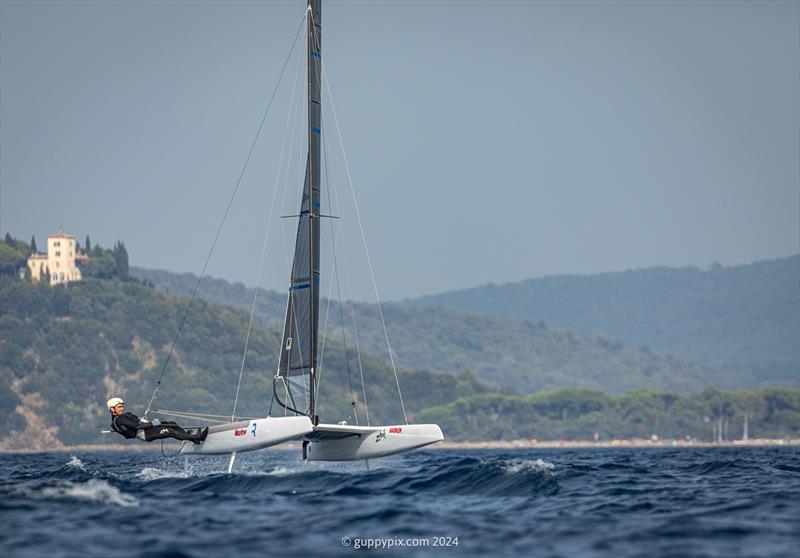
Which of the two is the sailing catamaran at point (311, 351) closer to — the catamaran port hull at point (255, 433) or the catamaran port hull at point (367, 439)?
the catamaran port hull at point (367, 439)

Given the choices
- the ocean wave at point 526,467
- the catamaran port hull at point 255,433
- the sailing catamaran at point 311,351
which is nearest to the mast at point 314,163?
the sailing catamaran at point 311,351

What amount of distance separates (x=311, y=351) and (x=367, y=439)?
3.54 m

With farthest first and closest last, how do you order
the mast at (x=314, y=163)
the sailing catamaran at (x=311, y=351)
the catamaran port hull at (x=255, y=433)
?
1. the mast at (x=314, y=163)
2. the sailing catamaran at (x=311, y=351)
3. the catamaran port hull at (x=255, y=433)

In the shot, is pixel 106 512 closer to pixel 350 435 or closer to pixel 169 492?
pixel 169 492

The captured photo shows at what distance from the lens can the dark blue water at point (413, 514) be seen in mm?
20328

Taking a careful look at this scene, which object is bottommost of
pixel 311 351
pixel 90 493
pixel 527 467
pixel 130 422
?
pixel 527 467

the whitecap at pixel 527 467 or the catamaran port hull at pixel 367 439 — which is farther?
the catamaran port hull at pixel 367 439

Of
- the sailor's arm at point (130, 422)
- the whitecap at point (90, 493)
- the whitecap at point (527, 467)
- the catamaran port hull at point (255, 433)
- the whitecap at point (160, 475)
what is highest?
the sailor's arm at point (130, 422)

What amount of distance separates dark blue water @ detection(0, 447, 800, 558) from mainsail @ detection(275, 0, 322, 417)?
4.13 meters

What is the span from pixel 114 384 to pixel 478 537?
604 ft

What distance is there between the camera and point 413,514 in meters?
24.4

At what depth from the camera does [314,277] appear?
3797 centimetres

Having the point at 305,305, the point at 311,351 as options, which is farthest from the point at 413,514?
the point at 305,305

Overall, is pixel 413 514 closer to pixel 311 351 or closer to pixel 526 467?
pixel 526 467
